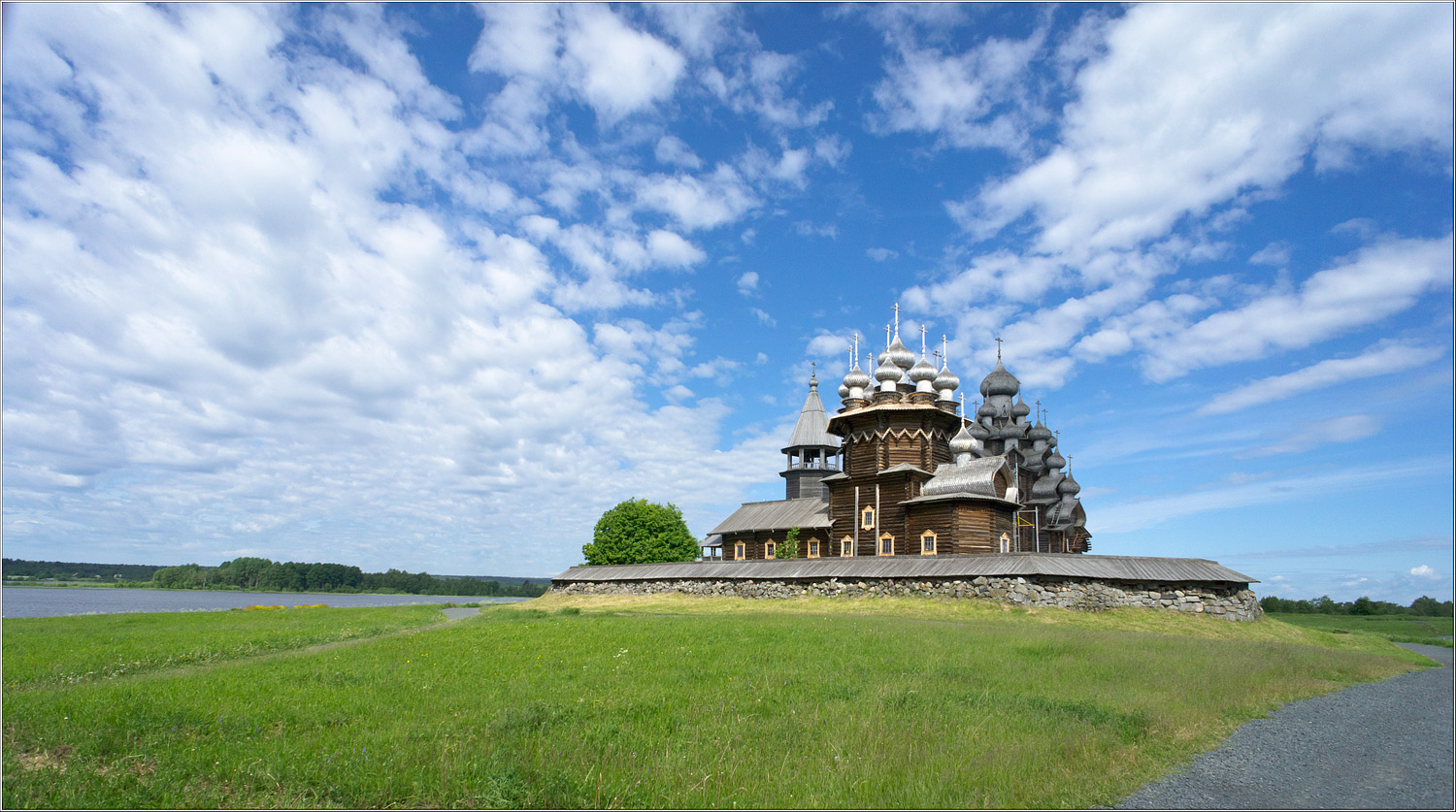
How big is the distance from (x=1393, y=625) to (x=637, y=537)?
45.2 m

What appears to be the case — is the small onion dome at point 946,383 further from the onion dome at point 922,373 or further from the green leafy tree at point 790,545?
the green leafy tree at point 790,545

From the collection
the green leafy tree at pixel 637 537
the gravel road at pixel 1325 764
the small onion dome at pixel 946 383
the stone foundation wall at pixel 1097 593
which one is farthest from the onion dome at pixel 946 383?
the gravel road at pixel 1325 764

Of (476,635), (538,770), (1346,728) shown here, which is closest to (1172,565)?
(1346,728)

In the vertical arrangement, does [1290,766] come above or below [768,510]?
below

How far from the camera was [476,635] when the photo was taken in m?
19.1

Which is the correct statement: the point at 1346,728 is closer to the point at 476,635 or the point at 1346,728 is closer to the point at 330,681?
the point at 330,681

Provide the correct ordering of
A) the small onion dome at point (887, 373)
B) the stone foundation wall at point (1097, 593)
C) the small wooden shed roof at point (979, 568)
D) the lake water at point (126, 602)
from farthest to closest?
the lake water at point (126, 602) < the small onion dome at point (887, 373) < the small wooden shed roof at point (979, 568) < the stone foundation wall at point (1097, 593)

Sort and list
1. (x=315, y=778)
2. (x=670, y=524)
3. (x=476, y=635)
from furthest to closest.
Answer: (x=670, y=524) < (x=476, y=635) < (x=315, y=778)

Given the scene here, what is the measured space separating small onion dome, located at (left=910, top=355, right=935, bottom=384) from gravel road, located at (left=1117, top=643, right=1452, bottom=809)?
3225 cm

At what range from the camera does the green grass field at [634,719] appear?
735cm

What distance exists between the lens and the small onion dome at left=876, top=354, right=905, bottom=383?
45.1 meters

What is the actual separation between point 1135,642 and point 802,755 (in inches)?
577

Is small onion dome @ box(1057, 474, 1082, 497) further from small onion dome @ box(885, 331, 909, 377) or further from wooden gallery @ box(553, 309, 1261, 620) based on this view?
small onion dome @ box(885, 331, 909, 377)

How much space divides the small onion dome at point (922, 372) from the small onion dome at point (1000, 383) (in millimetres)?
4208
